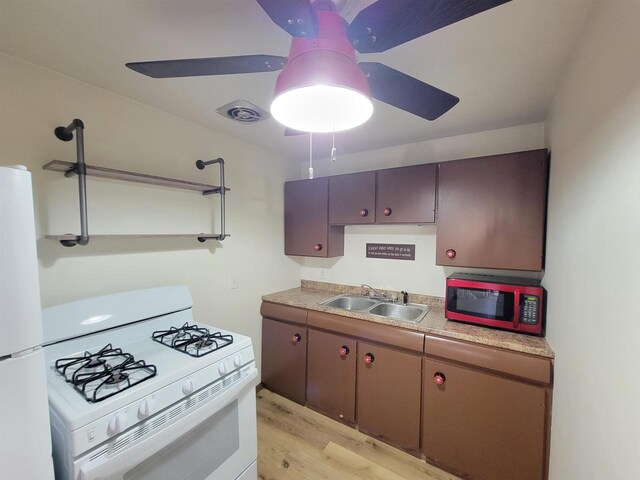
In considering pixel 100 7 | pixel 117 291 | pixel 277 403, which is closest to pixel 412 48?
pixel 100 7

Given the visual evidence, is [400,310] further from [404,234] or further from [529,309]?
[529,309]

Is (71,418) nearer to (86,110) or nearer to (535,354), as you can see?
(86,110)

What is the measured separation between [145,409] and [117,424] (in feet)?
0.29

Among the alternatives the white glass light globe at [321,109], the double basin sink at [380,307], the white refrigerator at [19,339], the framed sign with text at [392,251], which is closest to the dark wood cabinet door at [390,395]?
the double basin sink at [380,307]

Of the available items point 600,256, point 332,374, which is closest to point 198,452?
point 332,374

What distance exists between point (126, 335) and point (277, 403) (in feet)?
4.70

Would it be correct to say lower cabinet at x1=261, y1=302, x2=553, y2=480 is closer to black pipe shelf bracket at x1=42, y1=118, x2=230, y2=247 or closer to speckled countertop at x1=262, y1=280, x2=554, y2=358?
speckled countertop at x1=262, y1=280, x2=554, y2=358

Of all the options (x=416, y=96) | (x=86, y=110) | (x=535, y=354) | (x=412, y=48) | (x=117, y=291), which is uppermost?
(x=412, y=48)

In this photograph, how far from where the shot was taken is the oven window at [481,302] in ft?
5.38

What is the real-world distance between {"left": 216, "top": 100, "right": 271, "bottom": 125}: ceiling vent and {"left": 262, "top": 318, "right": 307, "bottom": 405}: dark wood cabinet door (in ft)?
5.28

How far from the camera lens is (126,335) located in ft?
4.84

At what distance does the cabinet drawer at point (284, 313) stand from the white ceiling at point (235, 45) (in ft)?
5.16

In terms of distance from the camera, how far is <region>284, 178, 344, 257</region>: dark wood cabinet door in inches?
97.2

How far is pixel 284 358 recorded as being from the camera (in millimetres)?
2365
